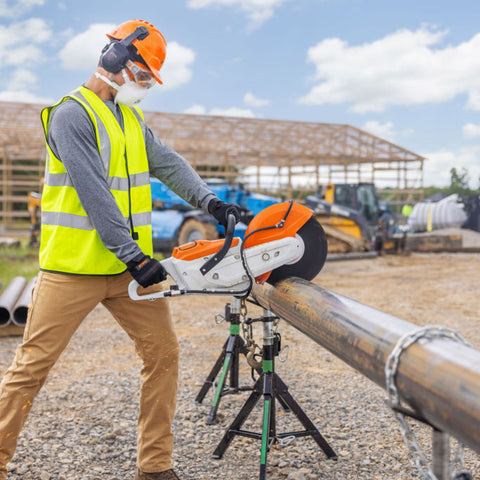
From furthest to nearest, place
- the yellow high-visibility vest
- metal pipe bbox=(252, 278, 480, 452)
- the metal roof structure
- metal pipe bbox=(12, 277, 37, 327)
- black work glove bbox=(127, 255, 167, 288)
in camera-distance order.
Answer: the metal roof structure → metal pipe bbox=(12, 277, 37, 327) → the yellow high-visibility vest → black work glove bbox=(127, 255, 167, 288) → metal pipe bbox=(252, 278, 480, 452)

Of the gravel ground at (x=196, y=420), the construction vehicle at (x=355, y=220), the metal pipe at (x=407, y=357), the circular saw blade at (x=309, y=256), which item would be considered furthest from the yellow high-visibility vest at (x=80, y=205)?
the construction vehicle at (x=355, y=220)

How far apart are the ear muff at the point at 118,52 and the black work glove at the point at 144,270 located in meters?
1.00

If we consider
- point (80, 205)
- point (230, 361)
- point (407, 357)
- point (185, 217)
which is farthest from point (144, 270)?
point (185, 217)

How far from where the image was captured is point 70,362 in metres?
5.61

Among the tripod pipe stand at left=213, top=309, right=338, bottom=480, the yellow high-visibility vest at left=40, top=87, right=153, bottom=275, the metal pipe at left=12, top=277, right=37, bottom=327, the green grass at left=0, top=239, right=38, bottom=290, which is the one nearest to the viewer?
the yellow high-visibility vest at left=40, top=87, right=153, bottom=275

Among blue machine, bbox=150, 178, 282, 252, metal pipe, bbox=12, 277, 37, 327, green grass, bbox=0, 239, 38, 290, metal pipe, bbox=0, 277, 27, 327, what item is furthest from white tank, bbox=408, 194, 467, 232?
metal pipe, bbox=12, 277, 37, 327

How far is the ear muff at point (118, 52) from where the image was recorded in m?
2.75

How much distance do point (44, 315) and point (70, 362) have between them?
319 cm

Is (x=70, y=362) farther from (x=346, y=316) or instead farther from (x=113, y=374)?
(x=346, y=316)

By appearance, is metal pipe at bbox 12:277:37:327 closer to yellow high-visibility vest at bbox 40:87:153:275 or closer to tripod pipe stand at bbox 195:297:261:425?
tripod pipe stand at bbox 195:297:261:425

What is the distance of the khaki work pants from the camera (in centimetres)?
259

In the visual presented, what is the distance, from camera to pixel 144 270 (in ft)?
8.34

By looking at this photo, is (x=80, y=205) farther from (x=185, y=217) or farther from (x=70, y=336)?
(x=185, y=217)

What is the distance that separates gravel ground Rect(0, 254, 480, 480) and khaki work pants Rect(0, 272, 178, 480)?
56 centimetres
